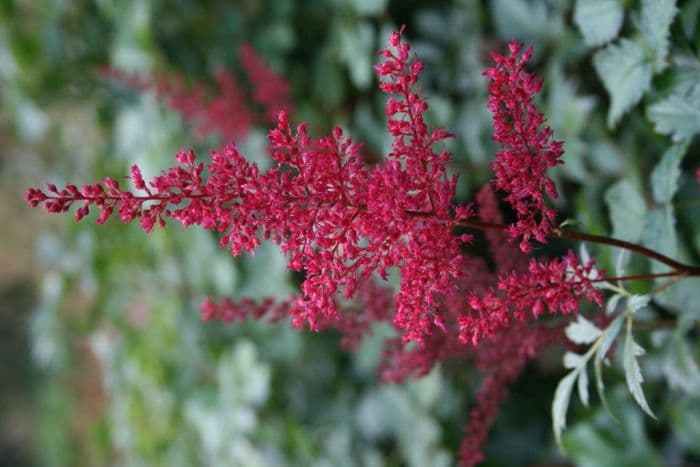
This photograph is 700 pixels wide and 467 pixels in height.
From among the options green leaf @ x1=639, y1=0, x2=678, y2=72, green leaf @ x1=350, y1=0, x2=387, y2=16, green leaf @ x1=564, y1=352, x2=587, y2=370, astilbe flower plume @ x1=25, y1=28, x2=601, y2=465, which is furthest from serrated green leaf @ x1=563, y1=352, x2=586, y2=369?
green leaf @ x1=350, y1=0, x2=387, y2=16

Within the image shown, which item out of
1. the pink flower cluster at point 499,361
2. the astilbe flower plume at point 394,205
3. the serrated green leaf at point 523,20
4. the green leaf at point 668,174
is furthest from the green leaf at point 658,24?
the serrated green leaf at point 523,20

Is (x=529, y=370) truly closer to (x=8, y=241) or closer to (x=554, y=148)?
(x=554, y=148)

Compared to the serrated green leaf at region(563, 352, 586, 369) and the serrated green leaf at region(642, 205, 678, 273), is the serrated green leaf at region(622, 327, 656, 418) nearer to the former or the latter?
the serrated green leaf at region(563, 352, 586, 369)

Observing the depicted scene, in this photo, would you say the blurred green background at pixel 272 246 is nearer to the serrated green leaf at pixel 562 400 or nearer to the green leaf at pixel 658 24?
the green leaf at pixel 658 24

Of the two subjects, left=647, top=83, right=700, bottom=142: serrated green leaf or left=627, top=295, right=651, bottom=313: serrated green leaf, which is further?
left=647, top=83, right=700, bottom=142: serrated green leaf

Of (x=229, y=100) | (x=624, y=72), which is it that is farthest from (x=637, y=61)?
(x=229, y=100)

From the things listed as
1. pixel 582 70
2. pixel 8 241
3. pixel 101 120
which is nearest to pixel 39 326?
pixel 101 120

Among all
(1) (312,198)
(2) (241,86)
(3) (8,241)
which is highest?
(3) (8,241)
